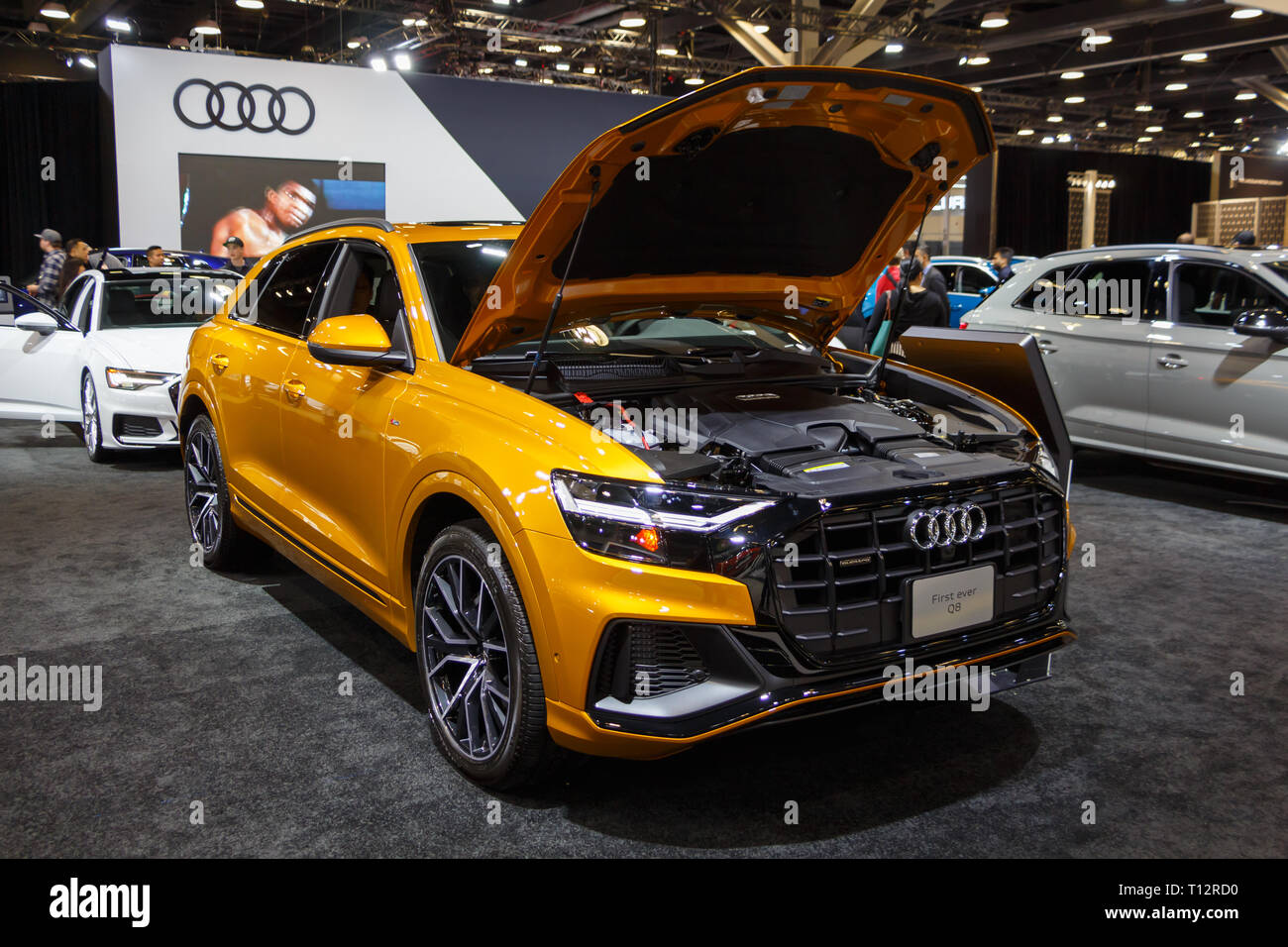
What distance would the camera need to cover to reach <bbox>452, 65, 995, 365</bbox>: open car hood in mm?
2863

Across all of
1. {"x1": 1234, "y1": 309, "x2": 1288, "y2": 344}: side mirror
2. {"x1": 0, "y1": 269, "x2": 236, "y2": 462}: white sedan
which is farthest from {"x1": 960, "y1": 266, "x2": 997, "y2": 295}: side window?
{"x1": 0, "y1": 269, "x2": 236, "y2": 462}: white sedan

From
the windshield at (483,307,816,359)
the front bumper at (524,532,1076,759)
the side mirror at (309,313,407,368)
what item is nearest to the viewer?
the front bumper at (524,532,1076,759)

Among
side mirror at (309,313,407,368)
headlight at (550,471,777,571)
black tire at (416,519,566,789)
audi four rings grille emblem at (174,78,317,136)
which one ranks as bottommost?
black tire at (416,519,566,789)

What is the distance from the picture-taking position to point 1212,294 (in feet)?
21.5

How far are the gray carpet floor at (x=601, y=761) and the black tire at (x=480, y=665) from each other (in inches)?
5.3

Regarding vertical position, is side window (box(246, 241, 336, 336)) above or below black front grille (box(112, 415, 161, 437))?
above

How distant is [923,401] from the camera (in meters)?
3.85

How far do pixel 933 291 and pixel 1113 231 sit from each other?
25.7 meters

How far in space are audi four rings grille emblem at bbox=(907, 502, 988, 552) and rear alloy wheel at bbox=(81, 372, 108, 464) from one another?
21.7 feet

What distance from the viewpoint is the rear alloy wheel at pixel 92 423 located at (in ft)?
24.9

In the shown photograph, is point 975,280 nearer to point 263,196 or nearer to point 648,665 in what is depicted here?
point 263,196

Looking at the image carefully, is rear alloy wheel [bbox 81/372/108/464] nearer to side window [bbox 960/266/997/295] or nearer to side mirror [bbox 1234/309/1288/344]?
side mirror [bbox 1234/309/1288/344]

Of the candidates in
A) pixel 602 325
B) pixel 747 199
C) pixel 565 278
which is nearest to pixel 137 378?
pixel 602 325
